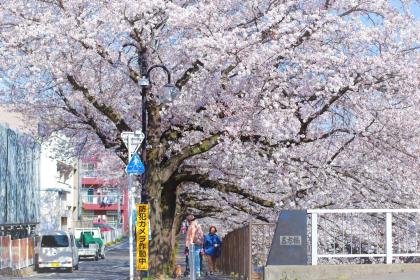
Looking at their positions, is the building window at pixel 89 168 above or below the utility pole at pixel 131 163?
above

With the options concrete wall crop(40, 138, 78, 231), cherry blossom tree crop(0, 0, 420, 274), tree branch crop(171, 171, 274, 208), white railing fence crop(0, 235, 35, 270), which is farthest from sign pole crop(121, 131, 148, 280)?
concrete wall crop(40, 138, 78, 231)

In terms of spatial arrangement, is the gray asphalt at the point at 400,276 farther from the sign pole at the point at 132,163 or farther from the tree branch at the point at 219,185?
the tree branch at the point at 219,185

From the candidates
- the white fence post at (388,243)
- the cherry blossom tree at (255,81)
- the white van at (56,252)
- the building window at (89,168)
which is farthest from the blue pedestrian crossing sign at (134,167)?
the building window at (89,168)

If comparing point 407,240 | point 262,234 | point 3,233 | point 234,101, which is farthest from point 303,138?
point 3,233

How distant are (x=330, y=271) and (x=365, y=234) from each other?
134 centimetres

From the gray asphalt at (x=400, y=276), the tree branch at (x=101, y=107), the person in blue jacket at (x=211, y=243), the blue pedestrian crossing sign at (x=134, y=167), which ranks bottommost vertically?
the gray asphalt at (x=400, y=276)

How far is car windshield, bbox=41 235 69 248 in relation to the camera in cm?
3875

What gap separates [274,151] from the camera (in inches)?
817

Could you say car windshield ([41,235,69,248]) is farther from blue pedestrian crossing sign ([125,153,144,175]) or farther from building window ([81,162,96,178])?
blue pedestrian crossing sign ([125,153,144,175])

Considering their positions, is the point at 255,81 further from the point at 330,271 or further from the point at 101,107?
the point at 330,271

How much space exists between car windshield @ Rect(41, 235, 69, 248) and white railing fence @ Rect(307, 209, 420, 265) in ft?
79.5

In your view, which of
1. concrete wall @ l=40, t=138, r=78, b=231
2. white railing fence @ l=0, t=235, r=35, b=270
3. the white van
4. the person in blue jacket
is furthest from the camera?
concrete wall @ l=40, t=138, r=78, b=231

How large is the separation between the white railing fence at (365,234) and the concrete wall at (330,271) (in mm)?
316

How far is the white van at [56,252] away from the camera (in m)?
37.9
